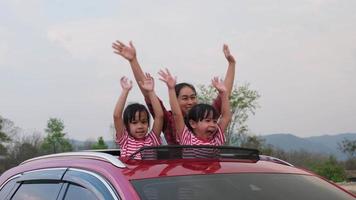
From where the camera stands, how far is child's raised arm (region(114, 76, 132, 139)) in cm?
539

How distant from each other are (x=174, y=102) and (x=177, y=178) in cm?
199

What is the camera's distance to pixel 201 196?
11.3 ft

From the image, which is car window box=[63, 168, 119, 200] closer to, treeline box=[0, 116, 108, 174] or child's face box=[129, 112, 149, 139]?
child's face box=[129, 112, 149, 139]

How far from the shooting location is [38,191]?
4.17 metres

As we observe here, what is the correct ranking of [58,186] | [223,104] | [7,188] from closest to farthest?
1. [58,186]
2. [7,188]
3. [223,104]

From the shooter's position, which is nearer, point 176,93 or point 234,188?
point 234,188

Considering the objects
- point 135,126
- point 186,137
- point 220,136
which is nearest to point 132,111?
point 135,126

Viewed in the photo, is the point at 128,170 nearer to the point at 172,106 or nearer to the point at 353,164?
the point at 172,106

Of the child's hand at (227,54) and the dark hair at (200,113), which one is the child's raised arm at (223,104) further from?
the child's hand at (227,54)

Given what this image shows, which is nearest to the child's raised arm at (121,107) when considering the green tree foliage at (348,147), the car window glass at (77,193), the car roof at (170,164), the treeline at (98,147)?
the car roof at (170,164)

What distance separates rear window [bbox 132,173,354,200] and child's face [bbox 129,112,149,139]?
1.65 m

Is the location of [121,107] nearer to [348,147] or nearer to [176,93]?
[176,93]

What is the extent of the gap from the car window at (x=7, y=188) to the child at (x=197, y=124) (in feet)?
4.68

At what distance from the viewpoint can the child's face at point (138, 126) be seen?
5.26 metres
